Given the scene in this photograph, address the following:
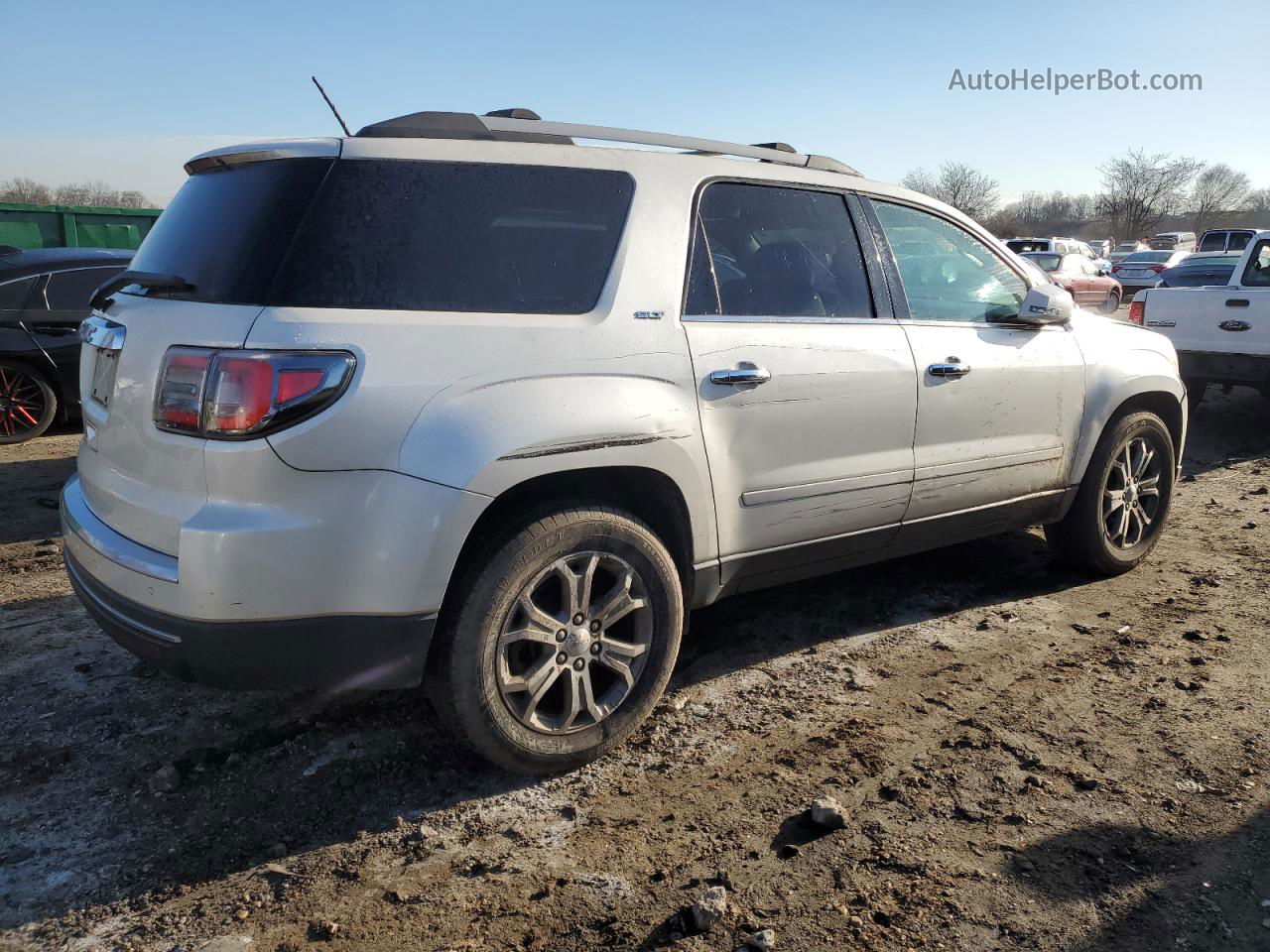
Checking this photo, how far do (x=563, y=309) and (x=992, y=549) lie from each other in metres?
3.51

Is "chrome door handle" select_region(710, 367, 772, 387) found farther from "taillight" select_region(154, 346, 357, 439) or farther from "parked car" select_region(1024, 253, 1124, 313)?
"parked car" select_region(1024, 253, 1124, 313)

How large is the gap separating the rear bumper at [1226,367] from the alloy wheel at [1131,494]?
154 inches

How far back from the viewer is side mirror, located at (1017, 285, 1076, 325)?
411 centimetres

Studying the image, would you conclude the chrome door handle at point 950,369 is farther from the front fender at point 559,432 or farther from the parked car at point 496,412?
the front fender at point 559,432

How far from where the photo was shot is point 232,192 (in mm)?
2736

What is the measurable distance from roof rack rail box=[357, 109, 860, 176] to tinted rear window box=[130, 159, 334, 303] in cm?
28

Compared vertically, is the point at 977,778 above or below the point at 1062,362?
below

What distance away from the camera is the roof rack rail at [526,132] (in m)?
2.85

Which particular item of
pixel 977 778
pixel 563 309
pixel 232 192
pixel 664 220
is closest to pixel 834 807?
pixel 977 778

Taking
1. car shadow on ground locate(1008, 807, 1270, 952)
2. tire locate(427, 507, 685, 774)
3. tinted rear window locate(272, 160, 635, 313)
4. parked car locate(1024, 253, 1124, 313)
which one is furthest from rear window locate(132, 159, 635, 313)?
parked car locate(1024, 253, 1124, 313)

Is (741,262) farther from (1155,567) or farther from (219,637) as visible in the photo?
(1155,567)

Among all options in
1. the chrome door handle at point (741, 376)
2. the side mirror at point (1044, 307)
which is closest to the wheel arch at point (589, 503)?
the chrome door handle at point (741, 376)

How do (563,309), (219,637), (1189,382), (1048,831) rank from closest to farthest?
(219,637) → (1048,831) → (563,309) → (1189,382)

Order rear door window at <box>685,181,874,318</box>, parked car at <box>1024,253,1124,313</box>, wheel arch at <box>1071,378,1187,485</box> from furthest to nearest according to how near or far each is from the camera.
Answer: parked car at <box>1024,253,1124,313</box> → wheel arch at <box>1071,378,1187,485</box> → rear door window at <box>685,181,874,318</box>
